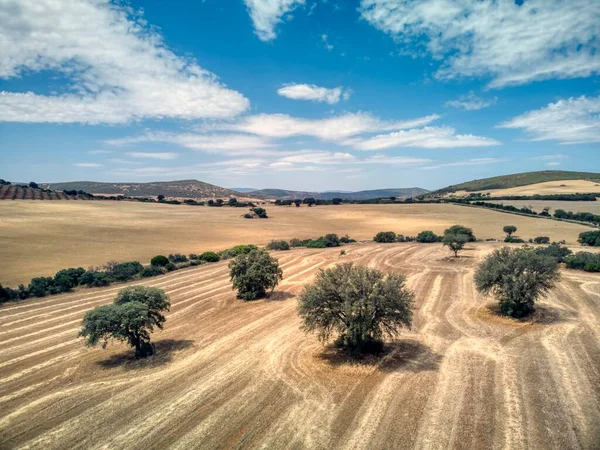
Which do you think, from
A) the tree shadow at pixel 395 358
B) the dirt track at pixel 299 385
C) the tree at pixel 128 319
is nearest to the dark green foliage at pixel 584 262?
the dirt track at pixel 299 385

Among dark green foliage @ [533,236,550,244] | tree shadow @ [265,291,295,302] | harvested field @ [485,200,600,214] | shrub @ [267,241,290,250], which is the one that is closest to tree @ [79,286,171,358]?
tree shadow @ [265,291,295,302]

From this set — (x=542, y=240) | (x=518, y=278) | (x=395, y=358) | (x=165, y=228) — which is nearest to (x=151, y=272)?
(x=395, y=358)

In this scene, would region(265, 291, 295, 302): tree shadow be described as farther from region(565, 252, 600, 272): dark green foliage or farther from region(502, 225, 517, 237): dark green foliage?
region(502, 225, 517, 237): dark green foliage

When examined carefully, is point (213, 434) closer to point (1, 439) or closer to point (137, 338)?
point (1, 439)

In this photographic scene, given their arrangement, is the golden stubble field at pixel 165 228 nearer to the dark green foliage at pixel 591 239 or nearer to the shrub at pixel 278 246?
the dark green foliage at pixel 591 239

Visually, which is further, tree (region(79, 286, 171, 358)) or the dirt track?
tree (region(79, 286, 171, 358))

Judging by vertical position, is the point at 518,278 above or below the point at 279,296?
above

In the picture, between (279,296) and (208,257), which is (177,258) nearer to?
(208,257)
